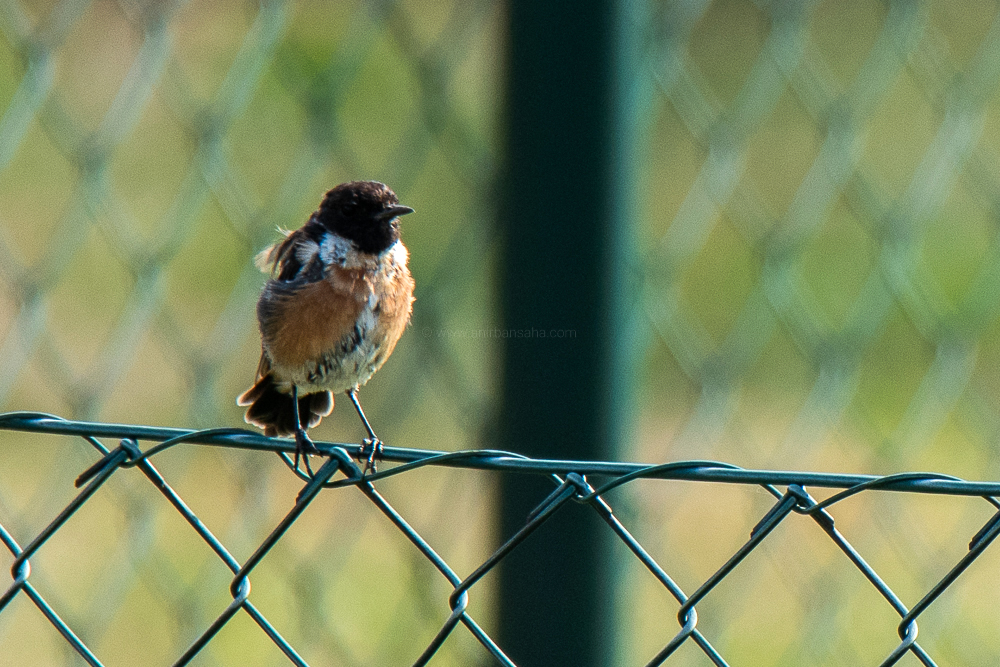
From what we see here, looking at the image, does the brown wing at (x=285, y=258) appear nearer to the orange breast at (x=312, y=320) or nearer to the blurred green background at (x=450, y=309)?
the orange breast at (x=312, y=320)

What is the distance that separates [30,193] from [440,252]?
2.42m

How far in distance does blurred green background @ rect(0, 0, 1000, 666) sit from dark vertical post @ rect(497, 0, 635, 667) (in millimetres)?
89

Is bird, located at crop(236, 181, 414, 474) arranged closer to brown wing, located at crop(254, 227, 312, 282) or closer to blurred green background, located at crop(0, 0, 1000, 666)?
brown wing, located at crop(254, 227, 312, 282)

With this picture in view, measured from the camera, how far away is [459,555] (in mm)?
4652

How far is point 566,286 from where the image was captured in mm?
2039

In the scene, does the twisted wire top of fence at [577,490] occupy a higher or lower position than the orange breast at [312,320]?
lower

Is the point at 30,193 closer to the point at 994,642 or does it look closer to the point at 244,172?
the point at 244,172

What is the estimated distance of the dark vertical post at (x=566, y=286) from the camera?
2.03 metres

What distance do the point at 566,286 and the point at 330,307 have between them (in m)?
0.75

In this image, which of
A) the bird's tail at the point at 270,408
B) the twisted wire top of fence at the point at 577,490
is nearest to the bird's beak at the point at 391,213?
the bird's tail at the point at 270,408

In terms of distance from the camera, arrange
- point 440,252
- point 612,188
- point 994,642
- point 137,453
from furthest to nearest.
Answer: point 440,252
point 994,642
point 612,188
point 137,453

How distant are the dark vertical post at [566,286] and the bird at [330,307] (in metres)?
0.58

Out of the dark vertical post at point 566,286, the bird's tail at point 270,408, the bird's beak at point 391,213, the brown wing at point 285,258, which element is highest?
the brown wing at point 285,258

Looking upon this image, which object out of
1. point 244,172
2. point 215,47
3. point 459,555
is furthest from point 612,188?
point 215,47
